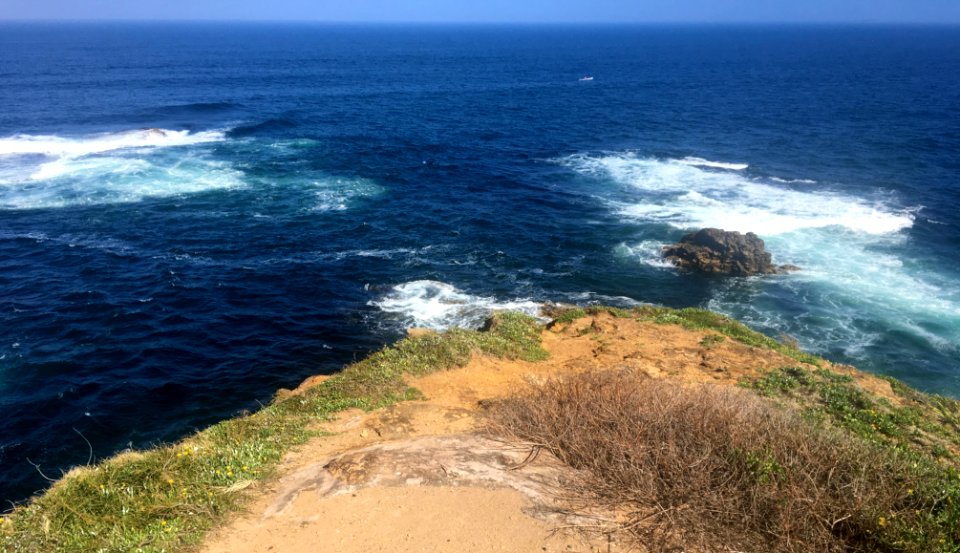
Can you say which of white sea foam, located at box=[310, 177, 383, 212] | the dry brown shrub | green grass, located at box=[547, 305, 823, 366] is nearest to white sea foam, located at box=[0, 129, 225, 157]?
white sea foam, located at box=[310, 177, 383, 212]

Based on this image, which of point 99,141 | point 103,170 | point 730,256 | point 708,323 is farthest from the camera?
point 99,141

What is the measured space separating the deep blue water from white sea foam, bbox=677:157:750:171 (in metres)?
0.67

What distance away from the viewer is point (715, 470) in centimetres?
1092

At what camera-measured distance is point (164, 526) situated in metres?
10.1

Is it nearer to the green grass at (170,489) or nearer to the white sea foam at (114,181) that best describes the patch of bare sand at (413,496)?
the green grass at (170,489)

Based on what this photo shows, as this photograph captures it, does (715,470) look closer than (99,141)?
Yes

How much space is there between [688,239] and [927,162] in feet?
110

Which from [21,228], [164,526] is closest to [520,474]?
[164,526]

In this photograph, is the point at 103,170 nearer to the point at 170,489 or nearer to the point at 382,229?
the point at 382,229

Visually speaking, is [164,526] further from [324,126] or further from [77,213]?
[324,126]

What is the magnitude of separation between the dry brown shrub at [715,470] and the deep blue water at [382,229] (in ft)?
56.6

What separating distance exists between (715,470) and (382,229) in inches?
1342

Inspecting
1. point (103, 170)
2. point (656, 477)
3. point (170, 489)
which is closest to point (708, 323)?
point (656, 477)

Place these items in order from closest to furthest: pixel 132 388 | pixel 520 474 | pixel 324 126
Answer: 1. pixel 520 474
2. pixel 132 388
3. pixel 324 126
